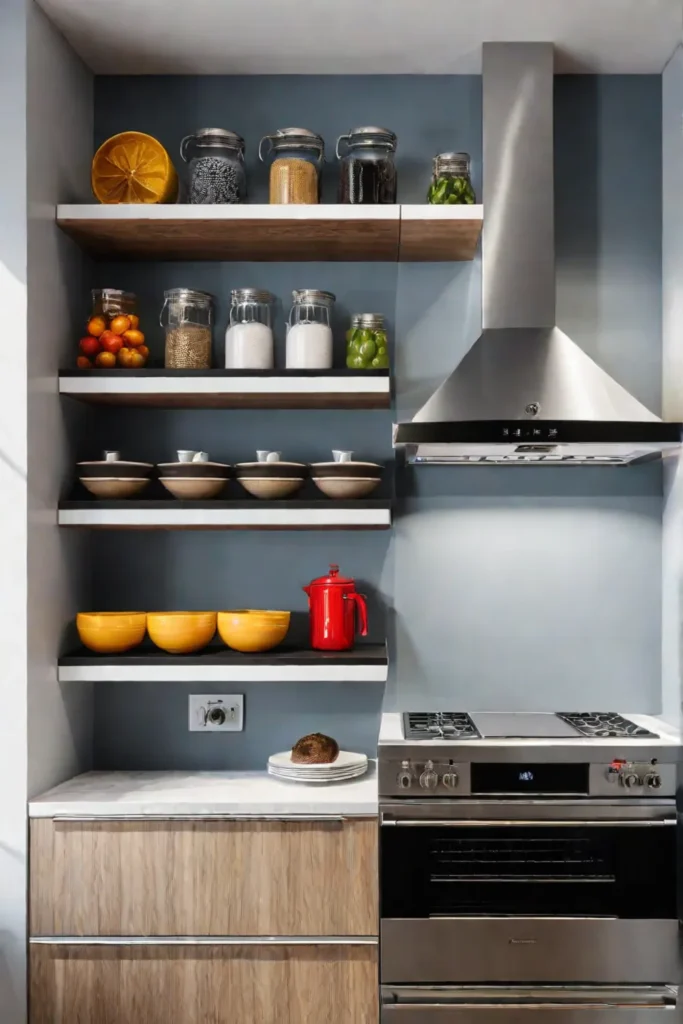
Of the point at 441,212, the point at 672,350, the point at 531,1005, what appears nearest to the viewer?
the point at 531,1005

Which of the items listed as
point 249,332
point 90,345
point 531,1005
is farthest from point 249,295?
point 531,1005

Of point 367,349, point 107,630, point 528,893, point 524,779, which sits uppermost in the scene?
point 367,349

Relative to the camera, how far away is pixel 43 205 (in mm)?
2443

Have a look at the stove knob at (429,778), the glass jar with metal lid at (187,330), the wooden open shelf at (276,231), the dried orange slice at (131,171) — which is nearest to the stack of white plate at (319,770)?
the stove knob at (429,778)

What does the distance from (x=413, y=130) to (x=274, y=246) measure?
0.56 meters

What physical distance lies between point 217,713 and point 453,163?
1.66 metres

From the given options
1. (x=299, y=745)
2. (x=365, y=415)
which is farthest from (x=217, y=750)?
(x=365, y=415)

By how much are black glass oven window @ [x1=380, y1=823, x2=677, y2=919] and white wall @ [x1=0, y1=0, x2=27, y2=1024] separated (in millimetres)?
885

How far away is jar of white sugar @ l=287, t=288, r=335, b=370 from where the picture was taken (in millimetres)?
2586

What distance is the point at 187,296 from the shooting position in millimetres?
2625

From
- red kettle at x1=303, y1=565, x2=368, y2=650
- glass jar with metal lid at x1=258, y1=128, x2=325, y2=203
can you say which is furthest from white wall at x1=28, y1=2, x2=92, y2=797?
red kettle at x1=303, y1=565, x2=368, y2=650

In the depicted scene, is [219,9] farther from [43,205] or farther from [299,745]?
[299,745]

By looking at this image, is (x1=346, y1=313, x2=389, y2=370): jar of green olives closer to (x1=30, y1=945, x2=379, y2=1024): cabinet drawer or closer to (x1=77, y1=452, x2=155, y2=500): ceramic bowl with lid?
(x1=77, y1=452, x2=155, y2=500): ceramic bowl with lid

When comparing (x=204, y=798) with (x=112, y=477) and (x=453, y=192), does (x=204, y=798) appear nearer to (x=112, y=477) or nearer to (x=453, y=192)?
(x=112, y=477)
